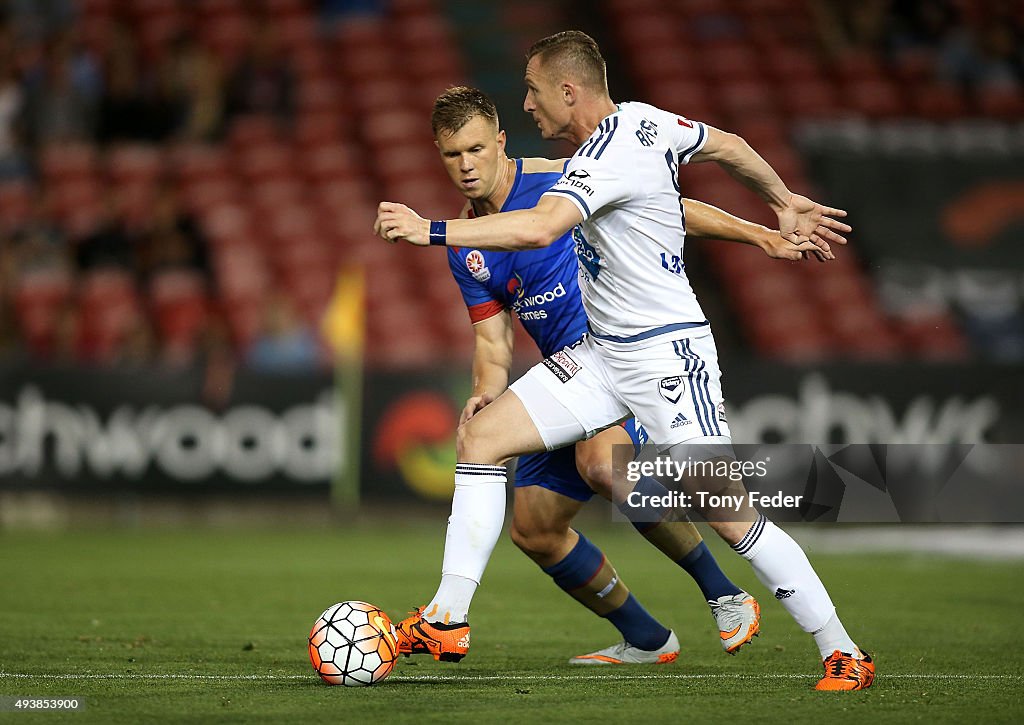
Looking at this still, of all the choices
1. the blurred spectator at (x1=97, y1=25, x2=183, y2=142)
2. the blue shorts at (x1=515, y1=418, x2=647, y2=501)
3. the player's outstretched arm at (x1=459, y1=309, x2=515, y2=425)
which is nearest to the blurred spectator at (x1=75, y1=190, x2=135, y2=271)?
the blurred spectator at (x1=97, y1=25, x2=183, y2=142)

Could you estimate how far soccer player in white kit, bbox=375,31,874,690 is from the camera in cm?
489

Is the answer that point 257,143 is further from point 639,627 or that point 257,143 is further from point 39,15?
point 639,627

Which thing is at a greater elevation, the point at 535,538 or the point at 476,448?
the point at 476,448

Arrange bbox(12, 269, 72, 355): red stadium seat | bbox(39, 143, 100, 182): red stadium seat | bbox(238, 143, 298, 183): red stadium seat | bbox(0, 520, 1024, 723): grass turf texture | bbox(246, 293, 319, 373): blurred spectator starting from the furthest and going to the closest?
1. bbox(238, 143, 298, 183): red stadium seat
2. bbox(39, 143, 100, 182): red stadium seat
3. bbox(12, 269, 72, 355): red stadium seat
4. bbox(246, 293, 319, 373): blurred spectator
5. bbox(0, 520, 1024, 723): grass turf texture

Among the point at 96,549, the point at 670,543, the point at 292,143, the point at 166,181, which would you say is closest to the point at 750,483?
the point at 670,543

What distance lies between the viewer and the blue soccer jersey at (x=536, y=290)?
5637 millimetres

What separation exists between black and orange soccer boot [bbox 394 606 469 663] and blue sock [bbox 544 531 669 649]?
2.69ft

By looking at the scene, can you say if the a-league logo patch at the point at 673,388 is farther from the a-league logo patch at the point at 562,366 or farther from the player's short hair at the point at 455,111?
the player's short hair at the point at 455,111

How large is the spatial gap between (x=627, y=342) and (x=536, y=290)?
0.68 meters

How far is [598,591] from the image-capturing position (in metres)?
5.77

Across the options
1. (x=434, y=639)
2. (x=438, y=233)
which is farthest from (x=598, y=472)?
(x=438, y=233)

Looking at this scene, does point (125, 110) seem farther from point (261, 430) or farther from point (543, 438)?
point (543, 438)

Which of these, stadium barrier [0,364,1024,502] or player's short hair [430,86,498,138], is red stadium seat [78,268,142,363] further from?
player's short hair [430,86,498,138]

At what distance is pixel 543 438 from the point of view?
17.0 feet
